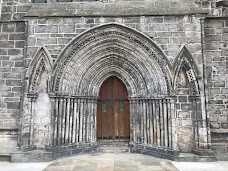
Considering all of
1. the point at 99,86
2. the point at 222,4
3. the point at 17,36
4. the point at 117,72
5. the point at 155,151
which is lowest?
the point at 155,151

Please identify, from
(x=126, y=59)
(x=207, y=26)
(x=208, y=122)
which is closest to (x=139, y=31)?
(x=126, y=59)

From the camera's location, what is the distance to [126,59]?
6.25 metres

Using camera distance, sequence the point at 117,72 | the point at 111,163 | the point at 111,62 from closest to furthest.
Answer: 1. the point at 111,163
2. the point at 111,62
3. the point at 117,72

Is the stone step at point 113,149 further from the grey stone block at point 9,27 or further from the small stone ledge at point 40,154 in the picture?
the grey stone block at point 9,27

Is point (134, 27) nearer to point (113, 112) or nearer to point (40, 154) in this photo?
point (113, 112)

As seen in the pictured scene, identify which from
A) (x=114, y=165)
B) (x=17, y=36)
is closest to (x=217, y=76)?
→ (x=114, y=165)

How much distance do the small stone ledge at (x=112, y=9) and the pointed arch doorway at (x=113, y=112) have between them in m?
2.25

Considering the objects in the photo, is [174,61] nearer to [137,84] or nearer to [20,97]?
[137,84]

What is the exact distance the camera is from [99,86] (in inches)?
257

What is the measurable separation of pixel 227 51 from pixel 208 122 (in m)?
2.42

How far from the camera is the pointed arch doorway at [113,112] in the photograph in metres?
6.57

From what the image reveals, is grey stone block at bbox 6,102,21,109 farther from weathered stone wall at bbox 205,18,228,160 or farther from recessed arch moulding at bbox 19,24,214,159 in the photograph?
weathered stone wall at bbox 205,18,228,160

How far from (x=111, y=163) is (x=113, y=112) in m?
2.02

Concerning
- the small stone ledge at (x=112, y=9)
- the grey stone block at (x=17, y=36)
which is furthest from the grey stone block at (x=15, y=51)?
the small stone ledge at (x=112, y=9)
